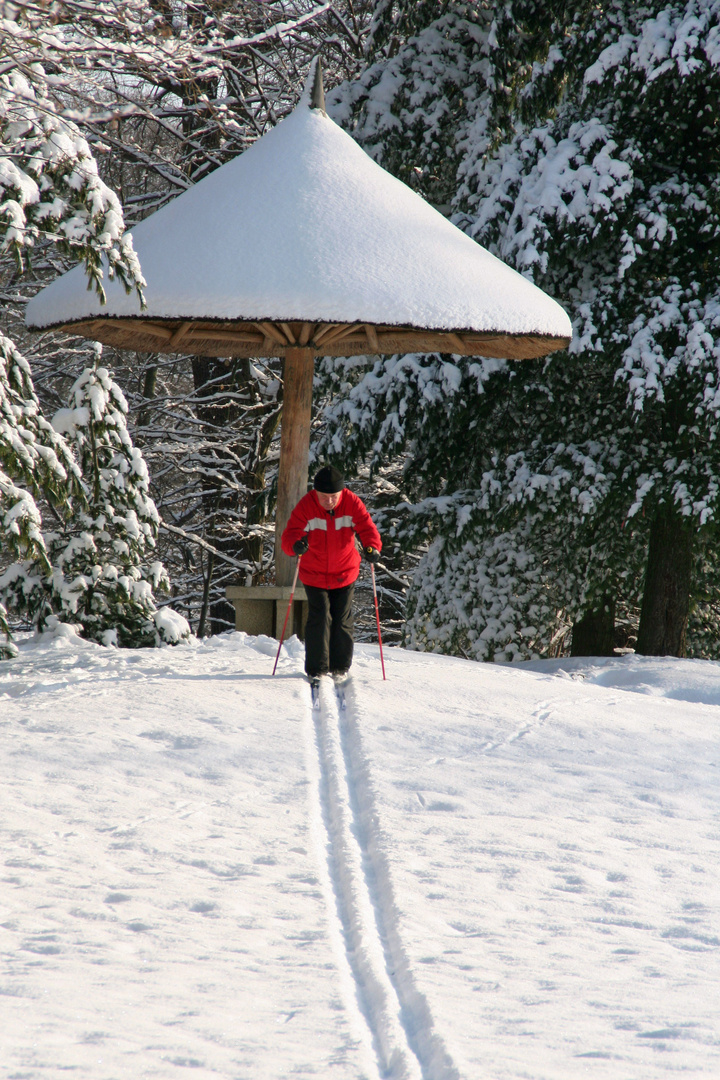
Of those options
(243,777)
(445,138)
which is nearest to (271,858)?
(243,777)

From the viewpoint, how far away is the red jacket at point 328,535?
7828 millimetres

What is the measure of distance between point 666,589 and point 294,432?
471 centimetres

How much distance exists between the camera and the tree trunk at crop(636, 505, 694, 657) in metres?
11.3

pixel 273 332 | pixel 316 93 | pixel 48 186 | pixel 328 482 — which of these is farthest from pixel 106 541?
pixel 316 93

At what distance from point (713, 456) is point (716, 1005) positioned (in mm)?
7445

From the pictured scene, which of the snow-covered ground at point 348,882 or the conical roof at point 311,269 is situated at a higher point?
the conical roof at point 311,269

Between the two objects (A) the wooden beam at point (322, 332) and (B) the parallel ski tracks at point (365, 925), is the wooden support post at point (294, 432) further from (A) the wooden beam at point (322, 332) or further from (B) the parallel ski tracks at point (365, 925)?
(B) the parallel ski tracks at point (365, 925)

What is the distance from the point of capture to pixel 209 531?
15.3 m

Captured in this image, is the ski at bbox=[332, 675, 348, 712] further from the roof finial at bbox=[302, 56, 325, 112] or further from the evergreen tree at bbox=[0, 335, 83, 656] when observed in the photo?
the roof finial at bbox=[302, 56, 325, 112]

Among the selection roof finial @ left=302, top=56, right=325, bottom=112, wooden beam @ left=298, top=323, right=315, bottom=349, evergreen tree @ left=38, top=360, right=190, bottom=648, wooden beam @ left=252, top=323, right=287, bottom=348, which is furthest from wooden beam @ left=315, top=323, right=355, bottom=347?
roof finial @ left=302, top=56, right=325, bottom=112

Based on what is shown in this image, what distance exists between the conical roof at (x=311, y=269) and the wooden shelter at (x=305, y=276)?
12 millimetres

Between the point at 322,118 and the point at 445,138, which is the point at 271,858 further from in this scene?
the point at 445,138

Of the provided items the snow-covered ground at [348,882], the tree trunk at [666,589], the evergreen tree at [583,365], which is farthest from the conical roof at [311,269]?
the tree trunk at [666,589]

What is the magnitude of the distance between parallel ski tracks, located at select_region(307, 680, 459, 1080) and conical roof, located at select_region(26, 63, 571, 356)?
3.29 m
